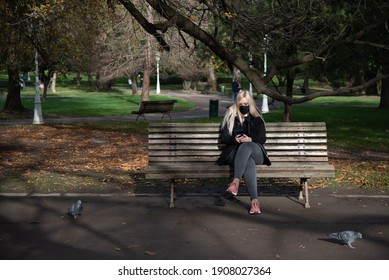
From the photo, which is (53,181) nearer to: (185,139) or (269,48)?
(185,139)

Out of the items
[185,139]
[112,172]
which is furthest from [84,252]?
[112,172]

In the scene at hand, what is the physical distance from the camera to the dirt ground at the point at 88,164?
32.6 ft

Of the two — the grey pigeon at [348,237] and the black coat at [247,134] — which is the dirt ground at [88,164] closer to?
the black coat at [247,134]

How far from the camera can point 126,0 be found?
43.4ft

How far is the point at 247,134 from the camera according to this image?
8.39m

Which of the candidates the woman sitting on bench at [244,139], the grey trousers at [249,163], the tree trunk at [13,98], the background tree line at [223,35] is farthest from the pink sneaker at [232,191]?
the tree trunk at [13,98]

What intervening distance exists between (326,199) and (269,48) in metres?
5.86

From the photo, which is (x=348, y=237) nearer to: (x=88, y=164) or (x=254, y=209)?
(x=254, y=209)

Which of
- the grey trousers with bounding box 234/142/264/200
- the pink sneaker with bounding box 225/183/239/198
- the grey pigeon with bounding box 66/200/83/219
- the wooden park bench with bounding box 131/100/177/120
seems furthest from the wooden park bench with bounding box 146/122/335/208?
the wooden park bench with bounding box 131/100/177/120

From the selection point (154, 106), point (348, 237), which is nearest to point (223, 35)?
point (154, 106)

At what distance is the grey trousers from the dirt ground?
2.08m

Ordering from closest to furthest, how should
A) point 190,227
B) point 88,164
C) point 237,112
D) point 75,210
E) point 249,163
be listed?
point 190,227 → point 75,210 → point 249,163 → point 237,112 → point 88,164

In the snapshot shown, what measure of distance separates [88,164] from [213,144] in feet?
14.3

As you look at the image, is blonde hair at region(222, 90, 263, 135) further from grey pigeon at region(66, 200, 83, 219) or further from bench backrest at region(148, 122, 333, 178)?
grey pigeon at region(66, 200, 83, 219)
